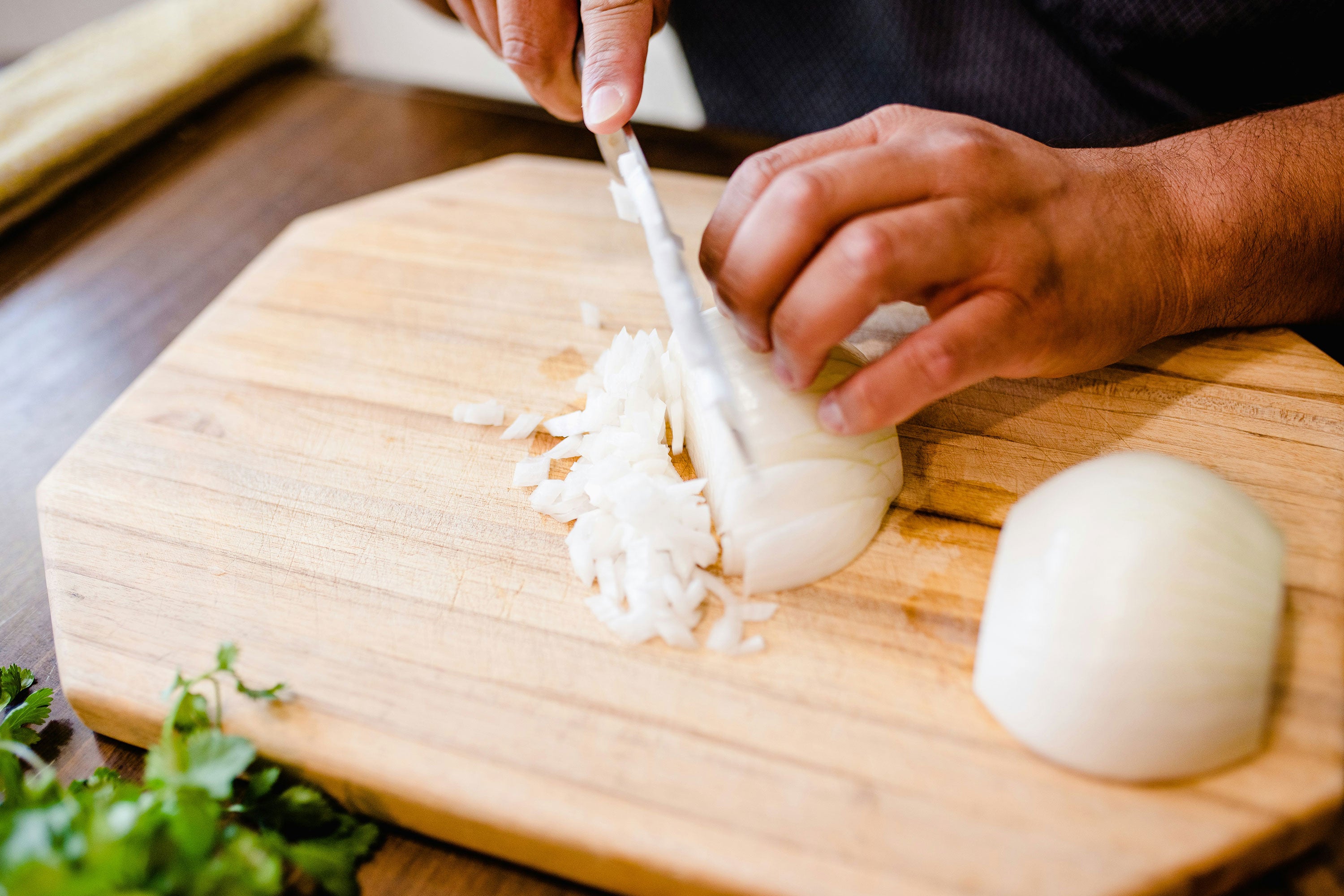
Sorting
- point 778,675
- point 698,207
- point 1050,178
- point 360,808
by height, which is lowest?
point 360,808

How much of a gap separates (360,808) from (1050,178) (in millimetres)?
1157

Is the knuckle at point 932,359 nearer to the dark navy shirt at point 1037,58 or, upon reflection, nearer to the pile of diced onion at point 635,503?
the pile of diced onion at point 635,503

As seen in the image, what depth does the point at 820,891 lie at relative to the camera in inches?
30.7

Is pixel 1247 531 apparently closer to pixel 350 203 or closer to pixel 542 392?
pixel 542 392

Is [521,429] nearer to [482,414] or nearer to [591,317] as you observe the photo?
[482,414]

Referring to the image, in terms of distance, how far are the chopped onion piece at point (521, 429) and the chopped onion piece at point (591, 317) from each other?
0.78ft

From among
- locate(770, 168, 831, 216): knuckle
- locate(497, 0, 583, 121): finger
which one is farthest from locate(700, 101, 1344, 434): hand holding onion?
locate(497, 0, 583, 121): finger

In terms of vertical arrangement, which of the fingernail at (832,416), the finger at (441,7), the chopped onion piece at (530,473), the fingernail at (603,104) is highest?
the finger at (441,7)

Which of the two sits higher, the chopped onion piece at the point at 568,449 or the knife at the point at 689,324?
the knife at the point at 689,324

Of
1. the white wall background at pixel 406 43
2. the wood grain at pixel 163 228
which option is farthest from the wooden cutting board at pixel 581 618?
the white wall background at pixel 406 43

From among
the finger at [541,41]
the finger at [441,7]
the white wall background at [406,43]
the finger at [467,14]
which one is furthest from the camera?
the white wall background at [406,43]

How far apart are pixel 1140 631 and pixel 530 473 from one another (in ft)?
2.62

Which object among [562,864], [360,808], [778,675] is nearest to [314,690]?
[360,808]

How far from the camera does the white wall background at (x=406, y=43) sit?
3.43 meters
